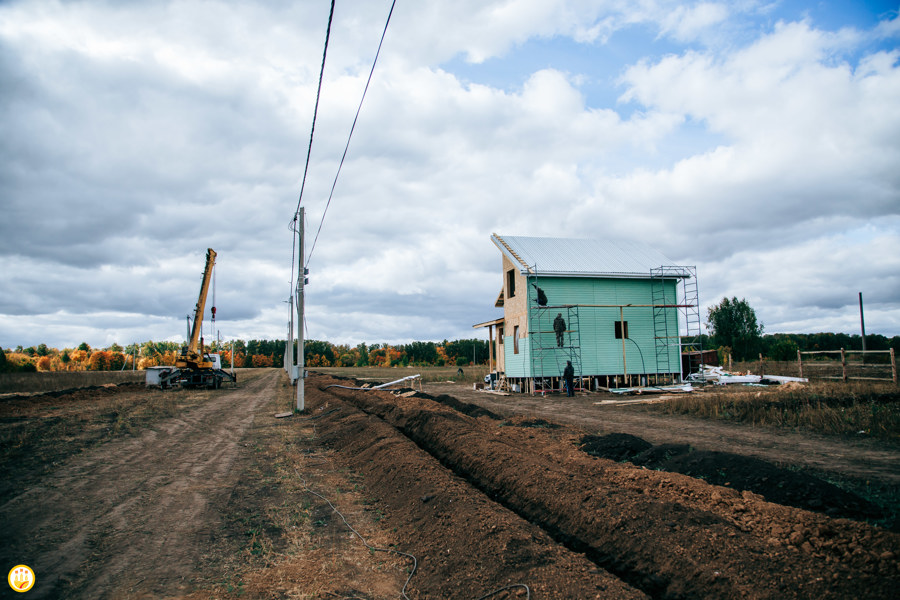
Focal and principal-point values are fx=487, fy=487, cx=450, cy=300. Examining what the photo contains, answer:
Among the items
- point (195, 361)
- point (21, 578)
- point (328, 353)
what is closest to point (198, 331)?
point (195, 361)

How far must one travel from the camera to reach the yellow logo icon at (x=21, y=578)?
3.93 meters

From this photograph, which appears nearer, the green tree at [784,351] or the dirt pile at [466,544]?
the dirt pile at [466,544]

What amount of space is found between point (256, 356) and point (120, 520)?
106265 millimetres

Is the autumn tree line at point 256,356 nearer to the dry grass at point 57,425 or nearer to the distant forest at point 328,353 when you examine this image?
the distant forest at point 328,353

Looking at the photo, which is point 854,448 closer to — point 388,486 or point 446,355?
point 388,486

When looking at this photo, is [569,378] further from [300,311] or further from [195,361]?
[195,361]

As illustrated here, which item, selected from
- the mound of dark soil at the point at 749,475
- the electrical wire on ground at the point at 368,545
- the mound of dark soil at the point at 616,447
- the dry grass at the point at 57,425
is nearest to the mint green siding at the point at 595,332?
the mound of dark soil at the point at 616,447

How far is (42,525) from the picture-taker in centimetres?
534

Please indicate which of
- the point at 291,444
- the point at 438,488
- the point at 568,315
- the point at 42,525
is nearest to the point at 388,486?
the point at 438,488

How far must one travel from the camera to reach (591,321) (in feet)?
76.2

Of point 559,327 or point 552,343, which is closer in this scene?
point 559,327

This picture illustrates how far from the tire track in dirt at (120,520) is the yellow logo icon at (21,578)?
64 millimetres

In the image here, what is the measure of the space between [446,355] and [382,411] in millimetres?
71508

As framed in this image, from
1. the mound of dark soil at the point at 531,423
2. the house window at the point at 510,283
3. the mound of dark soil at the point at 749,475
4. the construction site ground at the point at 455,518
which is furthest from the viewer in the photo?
the house window at the point at 510,283
